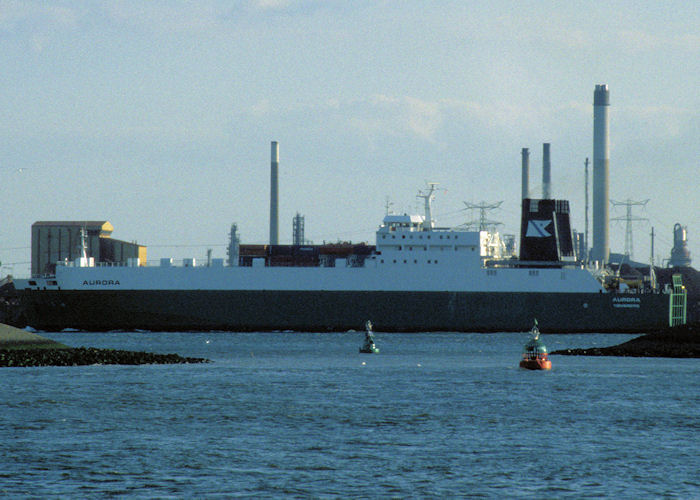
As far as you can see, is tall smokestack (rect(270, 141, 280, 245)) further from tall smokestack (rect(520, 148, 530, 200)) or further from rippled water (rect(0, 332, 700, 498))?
rippled water (rect(0, 332, 700, 498))

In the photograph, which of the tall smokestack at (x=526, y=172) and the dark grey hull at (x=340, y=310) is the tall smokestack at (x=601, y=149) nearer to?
the tall smokestack at (x=526, y=172)

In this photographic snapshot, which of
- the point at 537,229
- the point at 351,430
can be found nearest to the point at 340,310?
the point at 537,229

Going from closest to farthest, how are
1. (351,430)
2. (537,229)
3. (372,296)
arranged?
1. (351,430)
2. (372,296)
3. (537,229)

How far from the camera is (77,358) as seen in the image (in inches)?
1898

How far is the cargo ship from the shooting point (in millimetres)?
79062

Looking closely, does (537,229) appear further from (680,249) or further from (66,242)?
(680,249)

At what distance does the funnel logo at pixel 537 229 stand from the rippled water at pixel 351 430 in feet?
103

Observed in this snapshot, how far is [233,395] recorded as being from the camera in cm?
3700

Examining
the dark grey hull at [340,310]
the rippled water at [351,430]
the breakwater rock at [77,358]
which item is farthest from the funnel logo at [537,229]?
the breakwater rock at [77,358]

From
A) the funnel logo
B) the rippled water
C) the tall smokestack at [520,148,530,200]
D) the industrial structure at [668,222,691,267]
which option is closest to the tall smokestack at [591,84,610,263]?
the tall smokestack at [520,148,530,200]

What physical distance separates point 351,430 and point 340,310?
50.5 meters

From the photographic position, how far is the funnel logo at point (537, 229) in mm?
82250

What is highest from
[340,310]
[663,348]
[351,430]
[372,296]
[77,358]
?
[372,296]

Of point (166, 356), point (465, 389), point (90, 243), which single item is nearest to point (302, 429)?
point (465, 389)
